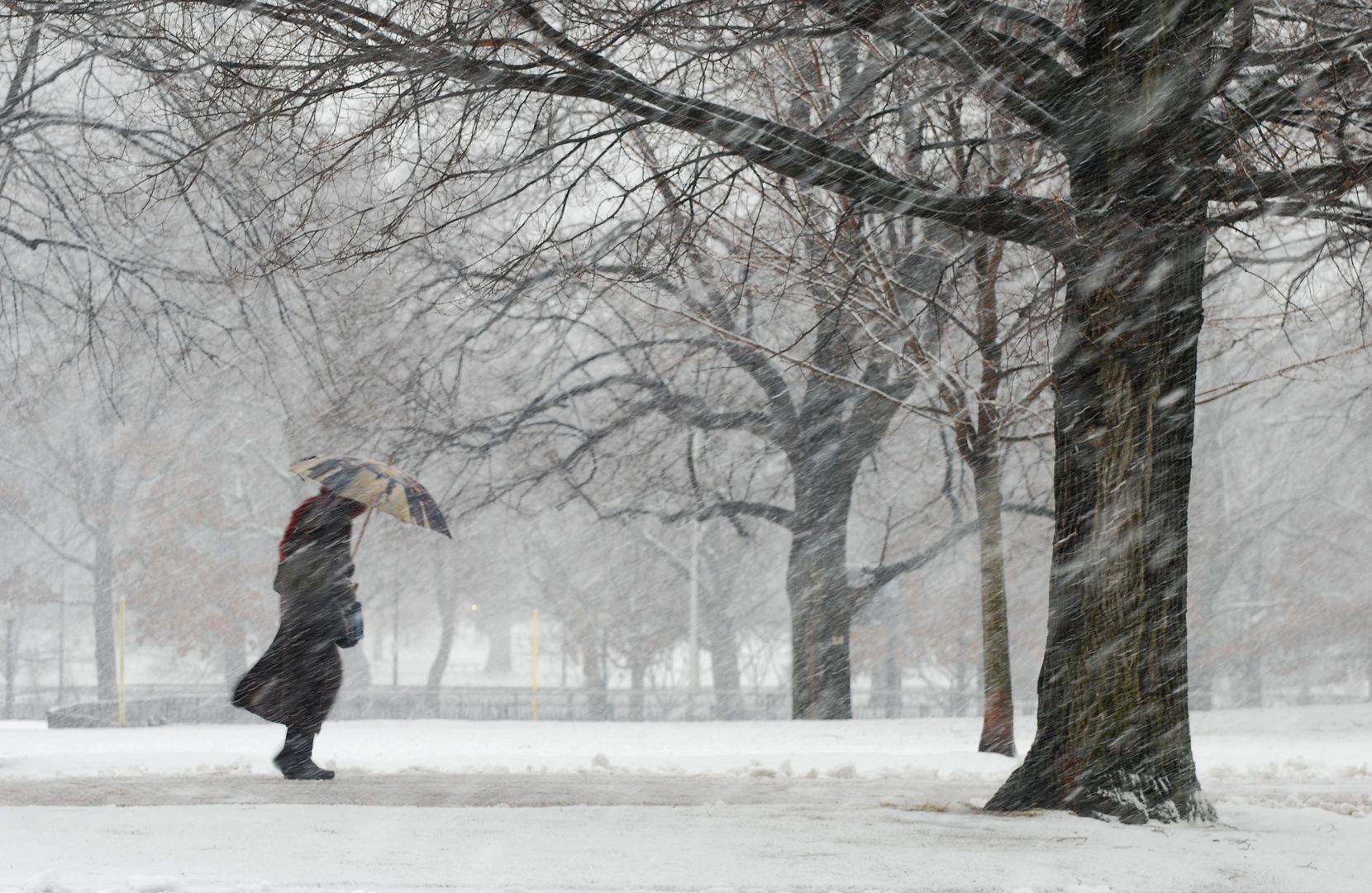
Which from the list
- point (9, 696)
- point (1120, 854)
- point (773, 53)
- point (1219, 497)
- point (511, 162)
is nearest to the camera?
point (1120, 854)

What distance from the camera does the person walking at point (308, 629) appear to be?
8195mm

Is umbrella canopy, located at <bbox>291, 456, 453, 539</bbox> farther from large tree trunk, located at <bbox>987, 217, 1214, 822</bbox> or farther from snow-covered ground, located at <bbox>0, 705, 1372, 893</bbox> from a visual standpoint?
large tree trunk, located at <bbox>987, 217, 1214, 822</bbox>

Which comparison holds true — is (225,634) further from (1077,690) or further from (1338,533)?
(1077,690)

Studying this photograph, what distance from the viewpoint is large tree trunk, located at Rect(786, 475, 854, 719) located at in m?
17.3

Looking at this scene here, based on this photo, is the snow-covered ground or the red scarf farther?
the red scarf

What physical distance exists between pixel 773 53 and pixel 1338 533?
25.8m

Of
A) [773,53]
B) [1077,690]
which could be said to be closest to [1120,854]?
[1077,690]

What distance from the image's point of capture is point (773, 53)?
11.6m

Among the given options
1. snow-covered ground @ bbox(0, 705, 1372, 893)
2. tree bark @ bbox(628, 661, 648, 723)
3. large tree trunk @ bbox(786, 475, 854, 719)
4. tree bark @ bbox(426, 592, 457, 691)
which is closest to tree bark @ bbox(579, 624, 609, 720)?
tree bark @ bbox(628, 661, 648, 723)

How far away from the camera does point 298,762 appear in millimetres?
8570

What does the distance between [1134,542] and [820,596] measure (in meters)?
11.0

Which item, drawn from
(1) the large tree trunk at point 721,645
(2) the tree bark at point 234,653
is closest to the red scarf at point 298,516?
(2) the tree bark at point 234,653

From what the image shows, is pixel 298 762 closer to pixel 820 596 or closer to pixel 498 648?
pixel 820 596

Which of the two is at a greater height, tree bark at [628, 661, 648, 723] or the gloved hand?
the gloved hand
